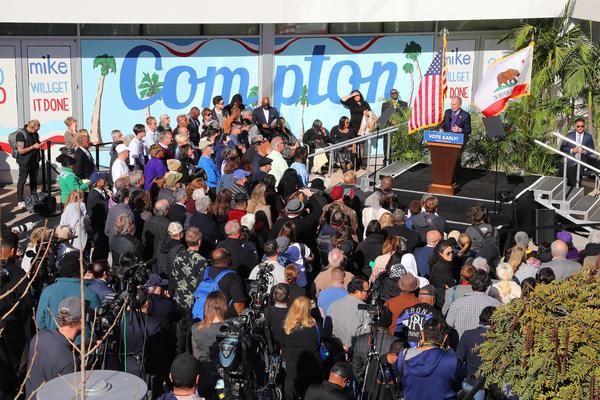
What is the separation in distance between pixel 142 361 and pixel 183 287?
1901 millimetres

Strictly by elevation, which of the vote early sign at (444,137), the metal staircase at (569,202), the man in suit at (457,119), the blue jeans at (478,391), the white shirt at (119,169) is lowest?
the blue jeans at (478,391)

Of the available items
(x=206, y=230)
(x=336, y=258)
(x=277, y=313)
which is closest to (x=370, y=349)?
(x=277, y=313)

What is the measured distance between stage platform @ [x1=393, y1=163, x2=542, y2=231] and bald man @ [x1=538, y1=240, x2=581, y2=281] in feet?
13.6

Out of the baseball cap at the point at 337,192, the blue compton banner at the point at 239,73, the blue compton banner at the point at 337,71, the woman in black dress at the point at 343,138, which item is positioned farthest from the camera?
the blue compton banner at the point at 337,71

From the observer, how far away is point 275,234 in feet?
43.7

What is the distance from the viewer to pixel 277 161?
16672mm

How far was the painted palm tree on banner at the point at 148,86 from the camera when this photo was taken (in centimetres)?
2144

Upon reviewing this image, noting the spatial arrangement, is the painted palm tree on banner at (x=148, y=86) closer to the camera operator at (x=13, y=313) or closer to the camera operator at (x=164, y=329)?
the camera operator at (x=13, y=313)

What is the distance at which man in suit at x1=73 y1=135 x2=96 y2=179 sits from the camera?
16.3 meters

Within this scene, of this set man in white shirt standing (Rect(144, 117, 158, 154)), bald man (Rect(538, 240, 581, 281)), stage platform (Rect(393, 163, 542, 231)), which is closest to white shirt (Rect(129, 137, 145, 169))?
man in white shirt standing (Rect(144, 117, 158, 154))

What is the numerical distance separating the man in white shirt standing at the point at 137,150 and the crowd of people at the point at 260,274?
Result: 3 cm

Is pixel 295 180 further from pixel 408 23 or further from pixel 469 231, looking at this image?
pixel 408 23

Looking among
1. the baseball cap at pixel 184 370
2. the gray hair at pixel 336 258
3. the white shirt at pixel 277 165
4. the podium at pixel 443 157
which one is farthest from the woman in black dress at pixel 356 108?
the baseball cap at pixel 184 370

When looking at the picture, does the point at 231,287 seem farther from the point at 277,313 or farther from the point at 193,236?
the point at 193,236
